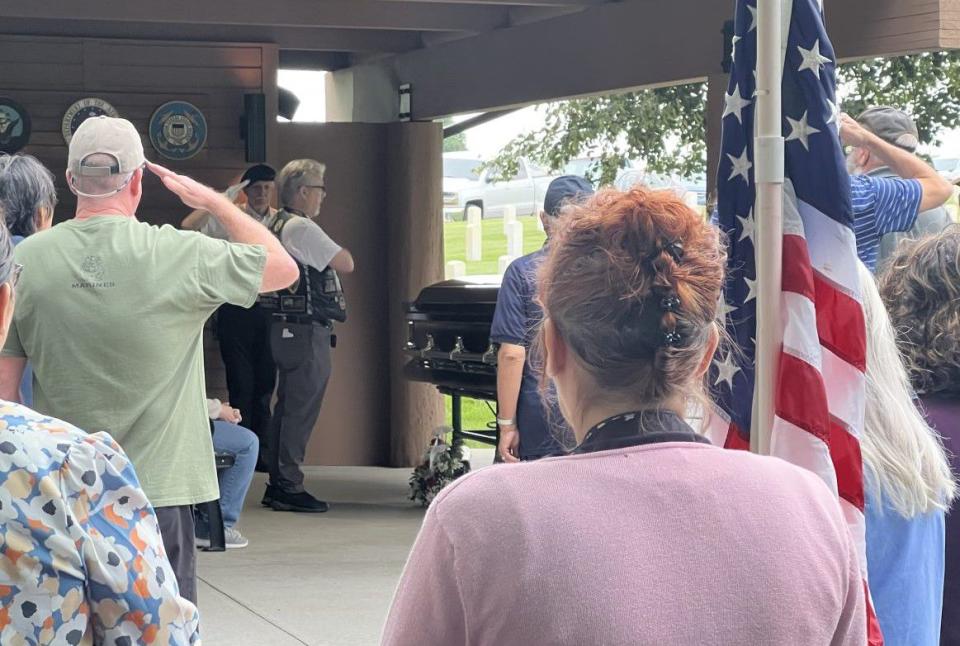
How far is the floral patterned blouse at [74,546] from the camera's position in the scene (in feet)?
5.73

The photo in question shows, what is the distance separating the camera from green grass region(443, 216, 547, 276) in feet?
84.2

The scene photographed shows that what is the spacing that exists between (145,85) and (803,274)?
811 cm

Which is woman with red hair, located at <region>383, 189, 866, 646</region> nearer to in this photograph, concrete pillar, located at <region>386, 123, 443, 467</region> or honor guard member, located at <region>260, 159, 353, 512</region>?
honor guard member, located at <region>260, 159, 353, 512</region>

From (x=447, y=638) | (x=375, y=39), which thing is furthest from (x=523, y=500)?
(x=375, y=39)

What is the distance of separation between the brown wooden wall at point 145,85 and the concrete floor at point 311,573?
7.81 feet

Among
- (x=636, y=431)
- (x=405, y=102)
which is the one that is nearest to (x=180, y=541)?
(x=636, y=431)

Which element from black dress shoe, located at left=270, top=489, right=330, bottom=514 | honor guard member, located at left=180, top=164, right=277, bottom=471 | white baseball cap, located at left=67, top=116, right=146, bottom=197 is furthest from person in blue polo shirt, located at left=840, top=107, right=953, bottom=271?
honor guard member, located at left=180, top=164, right=277, bottom=471

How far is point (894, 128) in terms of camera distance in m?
5.30

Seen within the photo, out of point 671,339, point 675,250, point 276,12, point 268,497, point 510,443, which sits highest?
point 276,12

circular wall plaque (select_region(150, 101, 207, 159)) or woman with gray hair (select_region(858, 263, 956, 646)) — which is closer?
woman with gray hair (select_region(858, 263, 956, 646))

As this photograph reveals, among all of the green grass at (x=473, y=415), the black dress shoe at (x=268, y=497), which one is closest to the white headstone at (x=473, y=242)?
the green grass at (x=473, y=415)

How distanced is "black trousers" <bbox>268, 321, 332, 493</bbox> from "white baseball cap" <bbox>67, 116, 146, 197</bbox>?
4.55 metres

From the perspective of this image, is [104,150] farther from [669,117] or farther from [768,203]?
[669,117]

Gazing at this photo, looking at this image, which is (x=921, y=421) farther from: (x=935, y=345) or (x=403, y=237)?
(x=403, y=237)
